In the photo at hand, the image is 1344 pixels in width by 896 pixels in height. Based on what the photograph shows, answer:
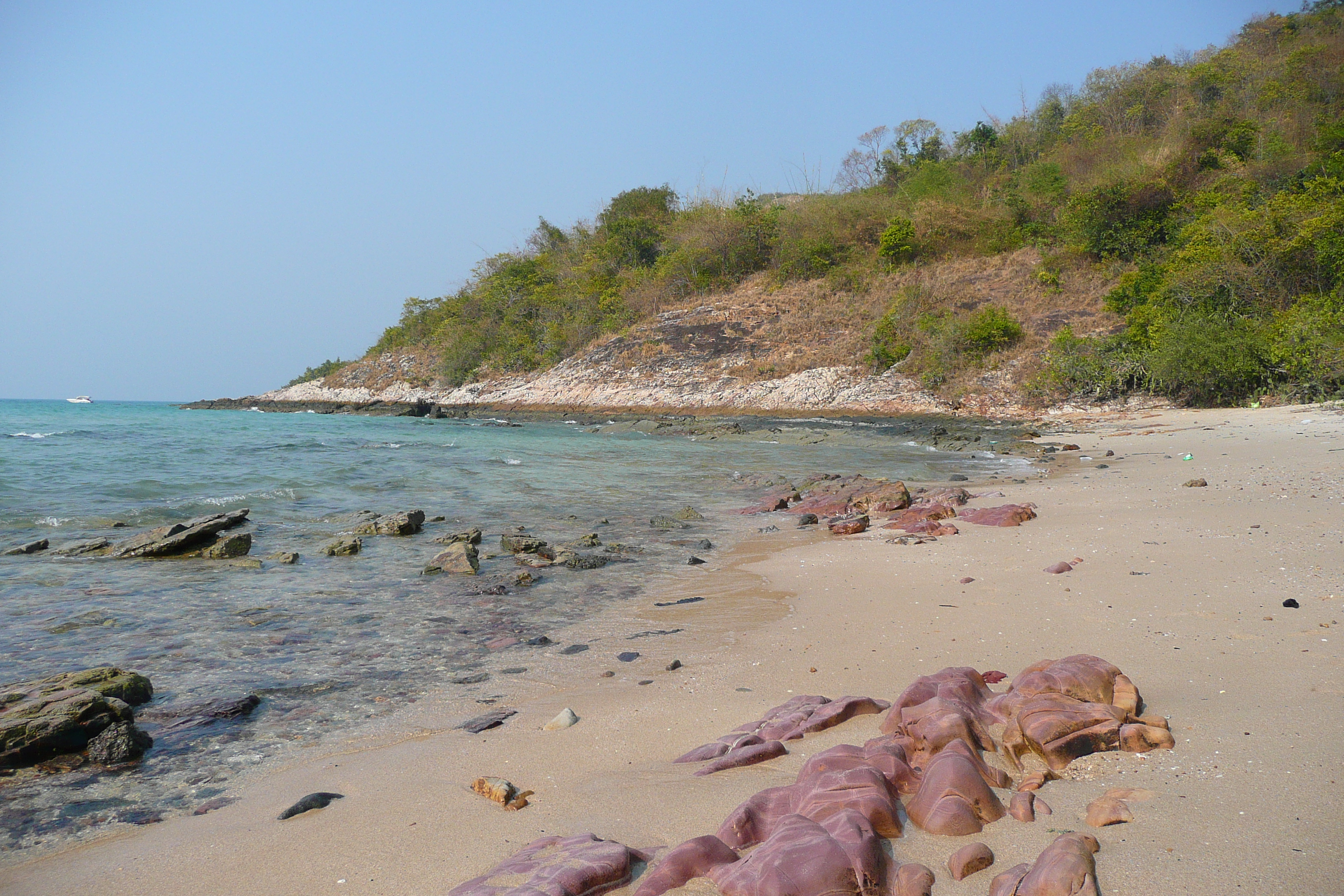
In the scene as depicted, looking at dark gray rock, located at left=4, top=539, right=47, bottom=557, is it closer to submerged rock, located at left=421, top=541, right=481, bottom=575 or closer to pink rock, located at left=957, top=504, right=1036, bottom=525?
submerged rock, located at left=421, top=541, right=481, bottom=575

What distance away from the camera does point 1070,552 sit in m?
5.59

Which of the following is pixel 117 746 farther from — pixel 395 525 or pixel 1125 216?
pixel 1125 216

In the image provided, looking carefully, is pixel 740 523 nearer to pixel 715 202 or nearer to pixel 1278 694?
pixel 1278 694

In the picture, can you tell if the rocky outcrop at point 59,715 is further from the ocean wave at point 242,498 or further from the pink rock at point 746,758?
the ocean wave at point 242,498

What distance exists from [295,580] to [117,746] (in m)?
3.13

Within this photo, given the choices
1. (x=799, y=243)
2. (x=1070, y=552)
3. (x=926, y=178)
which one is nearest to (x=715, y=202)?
(x=799, y=243)

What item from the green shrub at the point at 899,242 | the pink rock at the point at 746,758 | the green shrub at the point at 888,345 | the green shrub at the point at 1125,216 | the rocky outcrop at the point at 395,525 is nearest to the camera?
the pink rock at the point at 746,758

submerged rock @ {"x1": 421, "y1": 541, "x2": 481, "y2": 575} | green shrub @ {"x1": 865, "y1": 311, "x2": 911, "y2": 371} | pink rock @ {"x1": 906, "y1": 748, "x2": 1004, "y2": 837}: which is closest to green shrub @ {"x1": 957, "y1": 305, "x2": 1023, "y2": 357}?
green shrub @ {"x1": 865, "y1": 311, "x2": 911, "y2": 371}

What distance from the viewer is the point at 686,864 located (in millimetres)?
1897

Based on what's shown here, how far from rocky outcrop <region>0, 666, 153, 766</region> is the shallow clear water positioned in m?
0.19

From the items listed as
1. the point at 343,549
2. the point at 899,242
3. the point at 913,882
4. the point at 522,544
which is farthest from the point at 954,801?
the point at 899,242

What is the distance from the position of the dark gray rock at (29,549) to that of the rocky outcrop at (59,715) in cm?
449

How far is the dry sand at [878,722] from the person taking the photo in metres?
1.87

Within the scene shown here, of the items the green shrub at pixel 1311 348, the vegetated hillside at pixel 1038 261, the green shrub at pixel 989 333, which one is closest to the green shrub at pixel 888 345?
the vegetated hillside at pixel 1038 261
